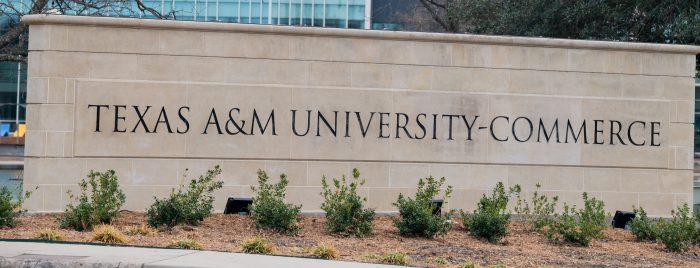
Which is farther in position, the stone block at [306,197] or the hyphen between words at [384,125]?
the stone block at [306,197]

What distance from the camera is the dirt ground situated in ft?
34.8

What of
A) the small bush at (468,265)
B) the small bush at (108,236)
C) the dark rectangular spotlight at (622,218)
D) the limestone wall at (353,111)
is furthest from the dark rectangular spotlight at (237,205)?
the dark rectangular spotlight at (622,218)

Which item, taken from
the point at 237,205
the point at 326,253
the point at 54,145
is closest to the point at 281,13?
the point at 54,145

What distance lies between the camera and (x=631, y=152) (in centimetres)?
1536

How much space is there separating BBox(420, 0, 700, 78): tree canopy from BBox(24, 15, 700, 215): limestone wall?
5.31 meters

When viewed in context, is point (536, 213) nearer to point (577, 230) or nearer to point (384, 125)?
point (577, 230)

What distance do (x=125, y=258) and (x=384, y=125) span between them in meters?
6.24

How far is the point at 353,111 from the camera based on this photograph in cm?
1472

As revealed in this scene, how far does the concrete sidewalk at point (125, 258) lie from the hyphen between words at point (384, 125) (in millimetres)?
4001

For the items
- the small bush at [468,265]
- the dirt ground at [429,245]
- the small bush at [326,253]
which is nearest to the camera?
the small bush at [468,265]

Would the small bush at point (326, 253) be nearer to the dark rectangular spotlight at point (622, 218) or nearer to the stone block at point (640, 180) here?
the dark rectangular spotlight at point (622, 218)

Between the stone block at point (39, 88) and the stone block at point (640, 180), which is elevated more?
the stone block at point (39, 88)

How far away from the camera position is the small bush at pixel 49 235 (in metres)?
11.0

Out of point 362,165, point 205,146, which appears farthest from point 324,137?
point 205,146
